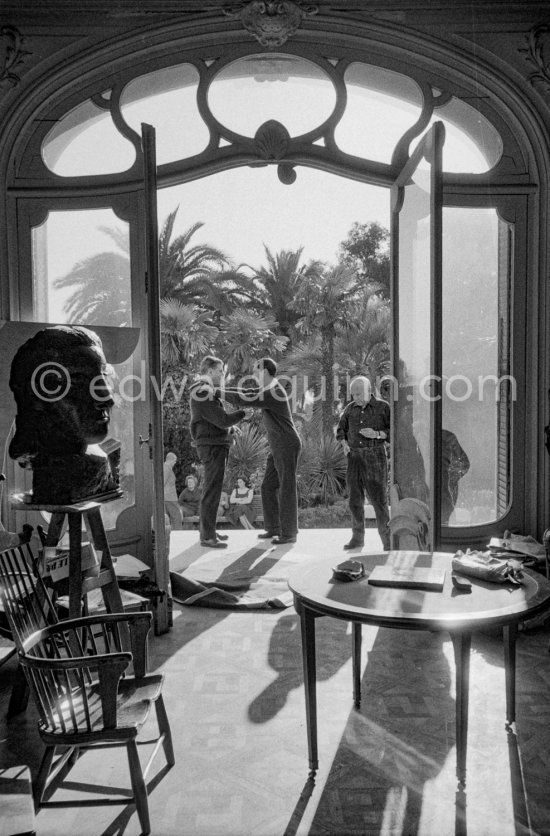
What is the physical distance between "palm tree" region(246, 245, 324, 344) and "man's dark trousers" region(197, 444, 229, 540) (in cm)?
1234

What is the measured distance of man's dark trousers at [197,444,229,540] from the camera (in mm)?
6320

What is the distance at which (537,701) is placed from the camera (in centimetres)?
316

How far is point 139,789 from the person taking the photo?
217 centimetres

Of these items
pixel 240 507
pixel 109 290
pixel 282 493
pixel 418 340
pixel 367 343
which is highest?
pixel 367 343

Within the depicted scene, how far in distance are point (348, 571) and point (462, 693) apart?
2.07ft

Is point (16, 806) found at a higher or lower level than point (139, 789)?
higher

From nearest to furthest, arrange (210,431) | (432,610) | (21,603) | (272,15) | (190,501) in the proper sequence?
(432,610) → (21,603) → (272,15) → (210,431) → (190,501)

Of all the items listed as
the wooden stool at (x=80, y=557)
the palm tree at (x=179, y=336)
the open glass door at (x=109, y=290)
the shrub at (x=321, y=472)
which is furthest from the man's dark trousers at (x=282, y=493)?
the palm tree at (x=179, y=336)

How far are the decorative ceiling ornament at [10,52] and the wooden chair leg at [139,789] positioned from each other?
14.1 ft

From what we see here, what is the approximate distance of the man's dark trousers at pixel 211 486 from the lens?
6320mm

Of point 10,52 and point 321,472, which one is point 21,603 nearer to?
point 10,52

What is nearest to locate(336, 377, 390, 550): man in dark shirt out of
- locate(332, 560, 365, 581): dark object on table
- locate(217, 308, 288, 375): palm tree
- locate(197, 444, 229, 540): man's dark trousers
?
locate(197, 444, 229, 540): man's dark trousers

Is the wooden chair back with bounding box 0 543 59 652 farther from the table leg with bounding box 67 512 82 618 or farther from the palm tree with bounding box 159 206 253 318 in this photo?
the palm tree with bounding box 159 206 253 318

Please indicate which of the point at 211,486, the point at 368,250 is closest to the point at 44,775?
the point at 211,486
